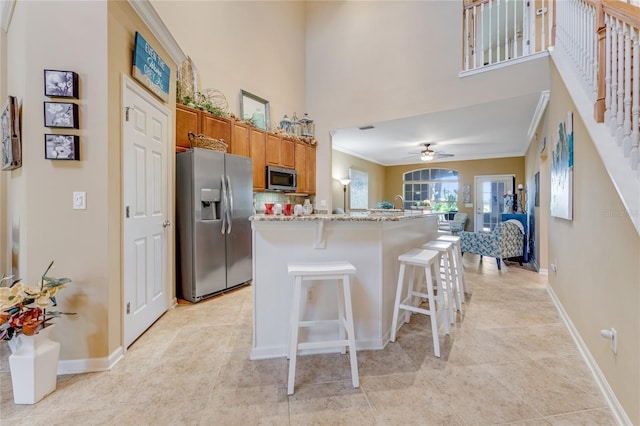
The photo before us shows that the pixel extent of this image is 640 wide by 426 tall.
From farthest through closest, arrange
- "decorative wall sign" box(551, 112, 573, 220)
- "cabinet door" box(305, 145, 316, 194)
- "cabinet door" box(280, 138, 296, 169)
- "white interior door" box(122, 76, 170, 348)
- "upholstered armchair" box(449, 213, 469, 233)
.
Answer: "upholstered armchair" box(449, 213, 469, 233) < "cabinet door" box(305, 145, 316, 194) < "cabinet door" box(280, 138, 296, 169) < "decorative wall sign" box(551, 112, 573, 220) < "white interior door" box(122, 76, 170, 348)

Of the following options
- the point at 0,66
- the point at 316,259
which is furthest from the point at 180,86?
the point at 316,259

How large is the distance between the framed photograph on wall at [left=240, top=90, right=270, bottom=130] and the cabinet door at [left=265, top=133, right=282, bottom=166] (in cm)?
31

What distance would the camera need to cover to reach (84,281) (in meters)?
1.83

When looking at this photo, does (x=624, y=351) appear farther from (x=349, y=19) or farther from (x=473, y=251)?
(x=349, y=19)

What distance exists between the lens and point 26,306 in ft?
5.15

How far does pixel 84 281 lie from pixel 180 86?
8.20ft

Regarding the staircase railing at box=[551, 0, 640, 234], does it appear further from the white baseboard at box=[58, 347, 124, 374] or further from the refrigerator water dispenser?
the refrigerator water dispenser

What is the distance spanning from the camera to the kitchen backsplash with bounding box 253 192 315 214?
4652mm

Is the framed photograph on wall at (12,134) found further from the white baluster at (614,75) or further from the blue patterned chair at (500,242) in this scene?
the blue patterned chair at (500,242)

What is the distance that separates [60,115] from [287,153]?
3.28 metres

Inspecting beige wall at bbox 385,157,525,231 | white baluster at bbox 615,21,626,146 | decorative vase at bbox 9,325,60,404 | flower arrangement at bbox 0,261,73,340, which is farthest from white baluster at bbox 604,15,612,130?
beige wall at bbox 385,157,525,231

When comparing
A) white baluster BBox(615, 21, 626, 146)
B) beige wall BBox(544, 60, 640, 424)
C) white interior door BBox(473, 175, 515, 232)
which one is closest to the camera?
beige wall BBox(544, 60, 640, 424)

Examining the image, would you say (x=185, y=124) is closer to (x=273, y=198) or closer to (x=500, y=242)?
(x=273, y=198)

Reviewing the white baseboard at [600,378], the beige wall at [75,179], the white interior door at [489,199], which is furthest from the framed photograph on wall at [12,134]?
the white interior door at [489,199]
